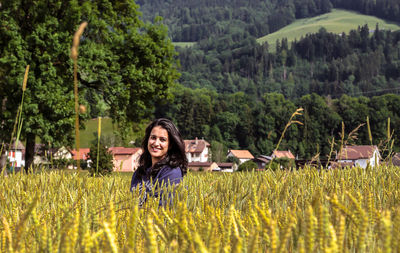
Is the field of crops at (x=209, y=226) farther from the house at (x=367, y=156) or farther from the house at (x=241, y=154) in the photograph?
the house at (x=241, y=154)

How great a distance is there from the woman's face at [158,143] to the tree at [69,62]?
566 inches

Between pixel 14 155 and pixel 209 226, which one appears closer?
pixel 209 226

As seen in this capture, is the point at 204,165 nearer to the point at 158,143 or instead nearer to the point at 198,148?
the point at 198,148

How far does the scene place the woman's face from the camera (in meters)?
5.04

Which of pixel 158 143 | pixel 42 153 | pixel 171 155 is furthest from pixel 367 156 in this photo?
pixel 42 153

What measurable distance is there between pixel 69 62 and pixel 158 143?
1582cm

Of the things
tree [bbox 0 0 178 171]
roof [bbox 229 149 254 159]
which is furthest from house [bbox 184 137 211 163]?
tree [bbox 0 0 178 171]

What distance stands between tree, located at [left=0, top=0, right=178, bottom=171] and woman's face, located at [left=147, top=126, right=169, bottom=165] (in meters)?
14.4

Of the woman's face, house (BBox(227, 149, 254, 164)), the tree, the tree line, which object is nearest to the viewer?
the woman's face

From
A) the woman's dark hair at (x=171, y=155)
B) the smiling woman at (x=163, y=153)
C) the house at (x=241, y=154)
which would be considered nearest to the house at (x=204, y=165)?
the house at (x=241, y=154)

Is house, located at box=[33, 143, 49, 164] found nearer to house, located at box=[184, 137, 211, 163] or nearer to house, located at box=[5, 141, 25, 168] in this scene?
house, located at box=[5, 141, 25, 168]

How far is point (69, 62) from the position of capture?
19484 millimetres

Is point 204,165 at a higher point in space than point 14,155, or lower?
lower

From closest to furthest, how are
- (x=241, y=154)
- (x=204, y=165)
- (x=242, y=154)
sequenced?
(x=204, y=165), (x=241, y=154), (x=242, y=154)
